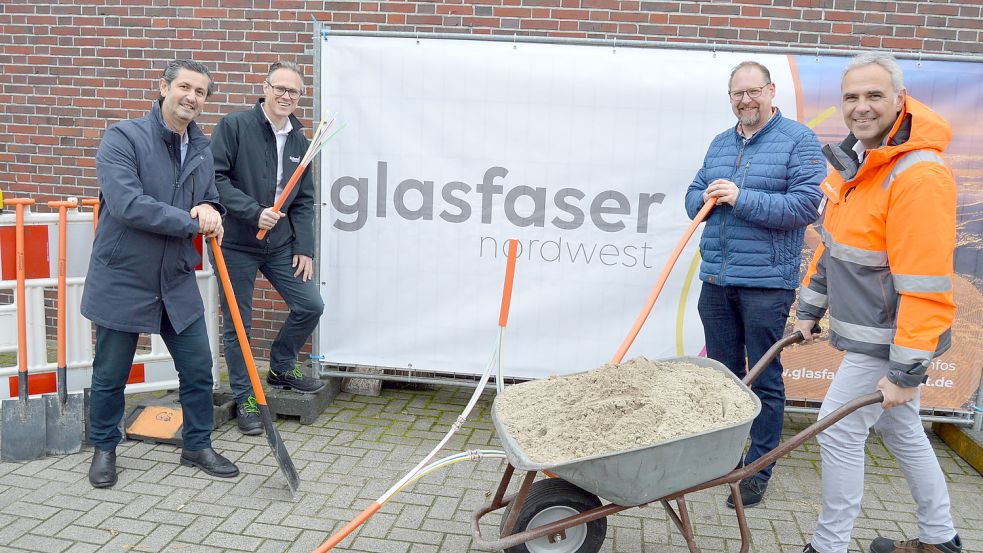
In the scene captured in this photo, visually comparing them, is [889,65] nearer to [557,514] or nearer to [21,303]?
[557,514]

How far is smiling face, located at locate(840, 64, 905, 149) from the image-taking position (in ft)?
9.15

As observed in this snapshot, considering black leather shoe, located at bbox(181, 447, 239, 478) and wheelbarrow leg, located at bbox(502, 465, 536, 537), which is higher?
wheelbarrow leg, located at bbox(502, 465, 536, 537)

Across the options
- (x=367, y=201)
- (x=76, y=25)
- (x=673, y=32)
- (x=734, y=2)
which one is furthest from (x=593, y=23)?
(x=76, y=25)

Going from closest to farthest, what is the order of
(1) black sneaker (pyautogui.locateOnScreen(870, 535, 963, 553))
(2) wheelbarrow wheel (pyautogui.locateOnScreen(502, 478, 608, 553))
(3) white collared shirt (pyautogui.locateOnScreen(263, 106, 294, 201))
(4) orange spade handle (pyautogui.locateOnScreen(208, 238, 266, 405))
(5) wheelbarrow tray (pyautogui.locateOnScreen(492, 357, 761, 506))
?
(5) wheelbarrow tray (pyautogui.locateOnScreen(492, 357, 761, 506))
(2) wheelbarrow wheel (pyautogui.locateOnScreen(502, 478, 608, 553))
(1) black sneaker (pyautogui.locateOnScreen(870, 535, 963, 553))
(4) orange spade handle (pyautogui.locateOnScreen(208, 238, 266, 405))
(3) white collared shirt (pyautogui.locateOnScreen(263, 106, 294, 201))

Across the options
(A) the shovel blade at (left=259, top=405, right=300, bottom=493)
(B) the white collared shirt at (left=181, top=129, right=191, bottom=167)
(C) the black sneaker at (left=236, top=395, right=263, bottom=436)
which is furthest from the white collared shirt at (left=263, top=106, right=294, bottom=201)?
(A) the shovel blade at (left=259, top=405, right=300, bottom=493)

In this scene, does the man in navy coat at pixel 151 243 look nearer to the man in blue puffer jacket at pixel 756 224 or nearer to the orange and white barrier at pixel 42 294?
the orange and white barrier at pixel 42 294

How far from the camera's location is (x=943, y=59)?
4422 millimetres

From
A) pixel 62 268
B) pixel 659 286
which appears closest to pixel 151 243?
pixel 62 268

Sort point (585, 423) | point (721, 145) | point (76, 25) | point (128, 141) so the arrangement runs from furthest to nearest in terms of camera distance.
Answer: point (76, 25) → point (721, 145) → point (128, 141) → point (585, 423)

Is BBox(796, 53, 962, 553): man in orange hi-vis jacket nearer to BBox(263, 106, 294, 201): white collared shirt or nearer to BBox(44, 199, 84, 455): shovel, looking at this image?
BBox(263, 106, 294, 201): white collared shirt

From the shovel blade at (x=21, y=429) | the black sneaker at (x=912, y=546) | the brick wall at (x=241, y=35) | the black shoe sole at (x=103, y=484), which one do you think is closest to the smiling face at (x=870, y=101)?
the black sneaker at (x=912, y=546)

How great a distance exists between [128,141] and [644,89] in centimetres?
281

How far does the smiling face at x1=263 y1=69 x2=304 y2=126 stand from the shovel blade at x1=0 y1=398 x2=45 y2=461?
1.99 m

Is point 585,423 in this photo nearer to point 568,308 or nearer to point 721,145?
point 721,145
